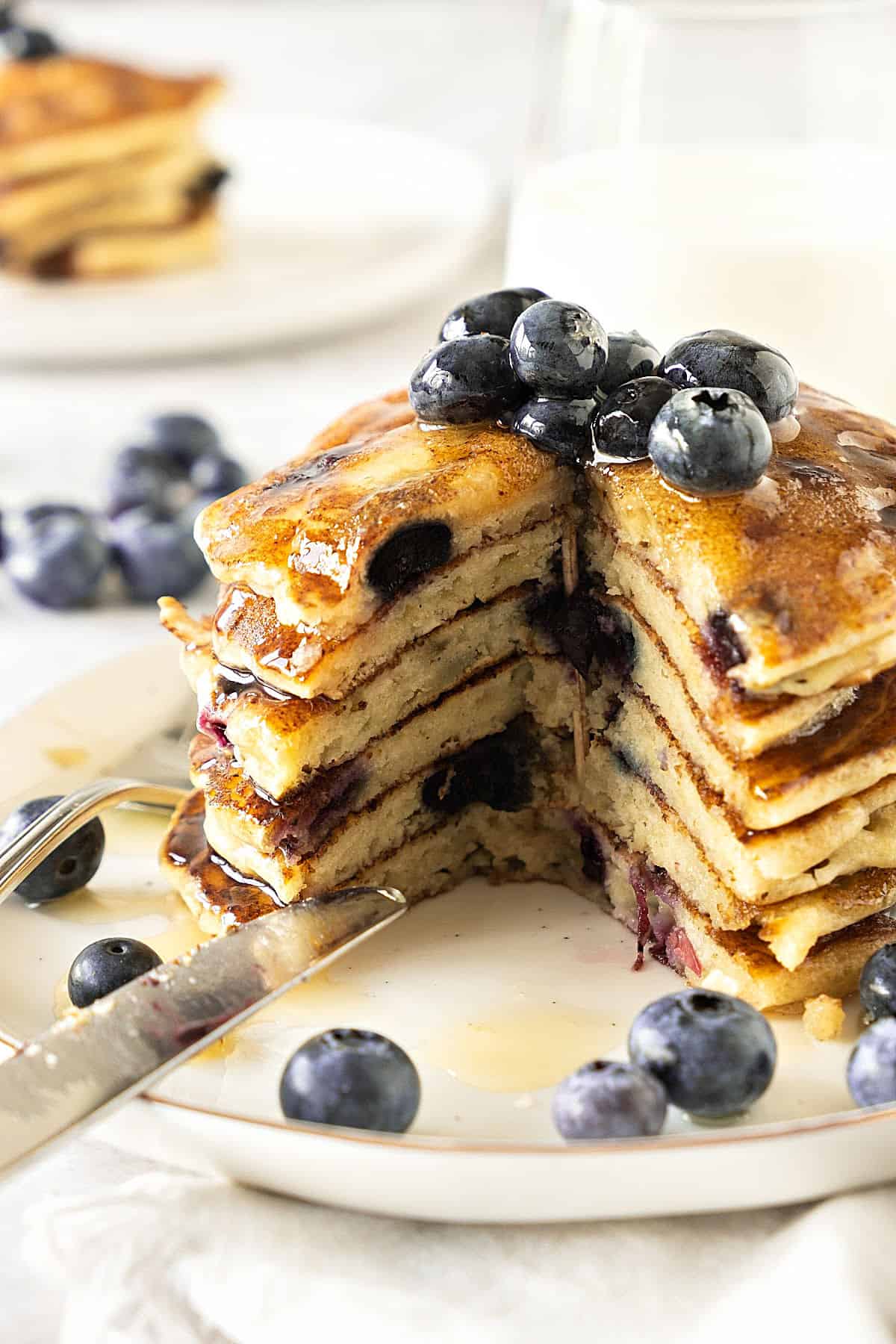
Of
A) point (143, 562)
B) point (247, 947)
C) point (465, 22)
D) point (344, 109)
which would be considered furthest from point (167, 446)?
point (465, 22)

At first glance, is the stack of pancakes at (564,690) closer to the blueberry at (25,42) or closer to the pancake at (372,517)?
the pancake at (372,517)

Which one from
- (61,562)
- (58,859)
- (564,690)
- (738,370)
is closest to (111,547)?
(61,562)

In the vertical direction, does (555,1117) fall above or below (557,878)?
above

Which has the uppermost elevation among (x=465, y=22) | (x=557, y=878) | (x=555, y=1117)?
(x=465, y=22)

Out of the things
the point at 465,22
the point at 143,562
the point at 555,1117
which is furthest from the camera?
the point at 465,22

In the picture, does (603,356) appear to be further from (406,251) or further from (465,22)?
(465,22)

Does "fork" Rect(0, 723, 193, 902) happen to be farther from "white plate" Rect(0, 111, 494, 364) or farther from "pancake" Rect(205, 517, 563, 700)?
"white plate" Rect(0, 111, 494, 364)
